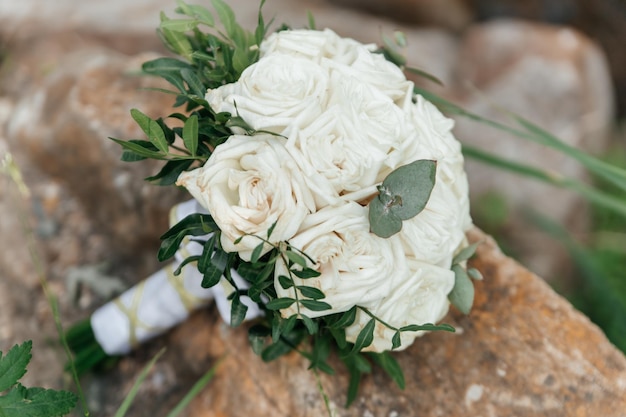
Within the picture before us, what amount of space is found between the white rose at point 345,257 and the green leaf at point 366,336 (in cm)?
4

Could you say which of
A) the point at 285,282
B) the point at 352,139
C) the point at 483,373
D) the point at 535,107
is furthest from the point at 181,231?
the point at 535,107

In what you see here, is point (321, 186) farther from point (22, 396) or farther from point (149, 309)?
point (149, 309)

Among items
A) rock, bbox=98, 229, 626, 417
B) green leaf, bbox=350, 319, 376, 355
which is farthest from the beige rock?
green leaf, bbox=350, 319, 376, 355

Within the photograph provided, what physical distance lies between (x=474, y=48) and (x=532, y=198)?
2.28ft

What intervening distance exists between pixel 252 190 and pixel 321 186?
9 centimetres

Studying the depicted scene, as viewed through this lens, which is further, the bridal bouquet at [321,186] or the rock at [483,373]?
the rock at [483,373]

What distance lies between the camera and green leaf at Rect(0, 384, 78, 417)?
78cm

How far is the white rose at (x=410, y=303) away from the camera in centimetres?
77

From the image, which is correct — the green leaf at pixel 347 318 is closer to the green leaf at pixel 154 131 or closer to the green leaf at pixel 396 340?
the green leaf at pixel 396 340

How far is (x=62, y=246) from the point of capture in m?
1.45

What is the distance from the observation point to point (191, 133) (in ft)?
2.46

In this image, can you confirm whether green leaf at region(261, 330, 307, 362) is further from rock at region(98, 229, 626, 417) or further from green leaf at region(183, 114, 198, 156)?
green leaf at region(183, 114, 198, 156)

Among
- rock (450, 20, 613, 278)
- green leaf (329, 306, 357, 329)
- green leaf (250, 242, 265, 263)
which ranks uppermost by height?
green leaf (250, 242, 265, 263)

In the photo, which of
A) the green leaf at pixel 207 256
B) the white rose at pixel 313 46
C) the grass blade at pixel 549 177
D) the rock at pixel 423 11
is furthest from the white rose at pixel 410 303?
the rock at pixel 423 11
